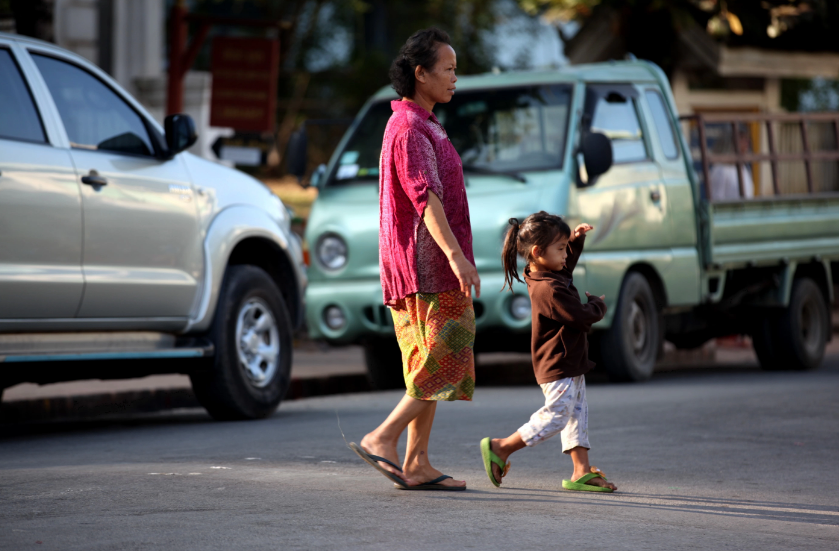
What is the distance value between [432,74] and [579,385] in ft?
4.42

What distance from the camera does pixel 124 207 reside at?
7.03 m

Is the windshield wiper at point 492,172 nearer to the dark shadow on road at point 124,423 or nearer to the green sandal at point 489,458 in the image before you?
the dark shadow on road at point 124,423

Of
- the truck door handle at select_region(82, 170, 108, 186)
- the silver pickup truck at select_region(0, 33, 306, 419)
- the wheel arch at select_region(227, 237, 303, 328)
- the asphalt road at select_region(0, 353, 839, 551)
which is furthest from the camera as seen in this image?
the wheel arch at select_region(227, 237, 303, 328)

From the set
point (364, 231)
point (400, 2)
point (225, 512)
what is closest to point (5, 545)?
point (225, 512)

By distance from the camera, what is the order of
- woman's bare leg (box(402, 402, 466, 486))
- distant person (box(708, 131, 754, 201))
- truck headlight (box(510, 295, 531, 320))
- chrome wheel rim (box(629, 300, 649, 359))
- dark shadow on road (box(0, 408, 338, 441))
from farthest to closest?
distant person (box(708, 131, 754, 201)), chrome wheel rim (box(629, 300, 649, 359)), truck headlight (box(510, 295, 531, 320)), dark shadow on road (box(0, 408, 338, 441)), woman's bare leg (box(402, 402, 466, 486))

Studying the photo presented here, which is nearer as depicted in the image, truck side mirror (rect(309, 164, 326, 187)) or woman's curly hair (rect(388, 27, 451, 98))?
woman's curly hair (rect(388, 27, 451, 98))

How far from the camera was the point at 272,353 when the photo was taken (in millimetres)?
8156

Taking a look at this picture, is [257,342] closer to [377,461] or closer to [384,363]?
[384,363]

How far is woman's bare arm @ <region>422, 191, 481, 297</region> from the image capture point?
4883 millimetres

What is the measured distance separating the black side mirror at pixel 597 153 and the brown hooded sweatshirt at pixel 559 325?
4.45 meters

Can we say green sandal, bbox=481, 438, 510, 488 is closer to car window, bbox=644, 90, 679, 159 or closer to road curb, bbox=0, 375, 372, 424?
road curb, bbox=0, 375, 372, 424

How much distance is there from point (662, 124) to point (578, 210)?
1665 mm

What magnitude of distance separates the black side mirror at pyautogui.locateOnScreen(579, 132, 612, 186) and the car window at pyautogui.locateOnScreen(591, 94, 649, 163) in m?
0.61

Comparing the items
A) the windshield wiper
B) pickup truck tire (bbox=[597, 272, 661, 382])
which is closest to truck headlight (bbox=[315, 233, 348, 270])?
the windshield wiper
